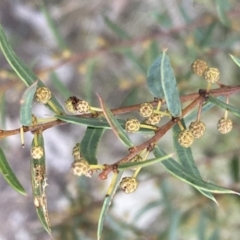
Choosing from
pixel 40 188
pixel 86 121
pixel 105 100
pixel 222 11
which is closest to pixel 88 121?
pixel 86 121

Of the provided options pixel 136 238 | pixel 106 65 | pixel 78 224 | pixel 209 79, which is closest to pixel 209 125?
pixel 106 65

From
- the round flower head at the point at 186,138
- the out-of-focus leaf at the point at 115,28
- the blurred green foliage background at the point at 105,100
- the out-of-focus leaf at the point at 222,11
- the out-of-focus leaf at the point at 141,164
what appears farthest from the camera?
the blurred green foliage background at the point at 105,100

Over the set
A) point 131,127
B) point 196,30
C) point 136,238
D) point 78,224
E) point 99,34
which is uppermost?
point 99,34

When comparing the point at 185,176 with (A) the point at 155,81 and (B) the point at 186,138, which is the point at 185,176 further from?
(A) the point at 155,81

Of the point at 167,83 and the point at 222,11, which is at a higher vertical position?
the point at 222,11

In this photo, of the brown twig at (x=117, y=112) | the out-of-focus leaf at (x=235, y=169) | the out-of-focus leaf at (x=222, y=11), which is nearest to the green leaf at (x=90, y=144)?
the brown twig at (x=117, y=112)

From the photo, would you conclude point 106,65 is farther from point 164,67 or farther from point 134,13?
point 164,67

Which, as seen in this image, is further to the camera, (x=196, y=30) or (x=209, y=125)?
(x=209, y=125)

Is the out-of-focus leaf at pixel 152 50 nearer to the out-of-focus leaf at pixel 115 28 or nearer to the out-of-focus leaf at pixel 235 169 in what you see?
the out-of-focus leaf at pixel 115 28
